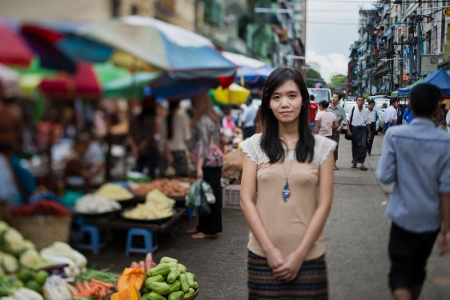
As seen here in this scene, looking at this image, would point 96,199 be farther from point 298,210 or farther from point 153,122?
point 298,210

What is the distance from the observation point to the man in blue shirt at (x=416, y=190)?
2262 mm

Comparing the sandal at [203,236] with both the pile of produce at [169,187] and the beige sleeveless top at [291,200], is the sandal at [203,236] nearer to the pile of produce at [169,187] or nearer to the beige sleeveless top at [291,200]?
the pile of produce at [169,187]

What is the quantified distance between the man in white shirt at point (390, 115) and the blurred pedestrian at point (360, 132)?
13cm

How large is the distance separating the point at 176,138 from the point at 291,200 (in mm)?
→ 5912

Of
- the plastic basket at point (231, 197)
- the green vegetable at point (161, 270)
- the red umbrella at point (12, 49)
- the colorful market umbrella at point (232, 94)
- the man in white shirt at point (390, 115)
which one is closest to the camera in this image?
the man in white shirt at point (390, 115)

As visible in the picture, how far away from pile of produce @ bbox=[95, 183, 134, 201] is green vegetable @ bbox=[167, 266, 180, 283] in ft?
3.15

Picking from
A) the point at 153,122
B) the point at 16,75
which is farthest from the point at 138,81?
the point at 16,75

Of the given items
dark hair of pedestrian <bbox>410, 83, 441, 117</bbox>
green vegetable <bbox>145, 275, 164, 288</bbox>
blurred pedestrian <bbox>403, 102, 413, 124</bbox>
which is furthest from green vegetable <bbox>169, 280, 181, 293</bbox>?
dark hair of pedestrian <bbox>410, 83, 441, 117</bbox>

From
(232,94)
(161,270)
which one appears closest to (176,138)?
(161,270)

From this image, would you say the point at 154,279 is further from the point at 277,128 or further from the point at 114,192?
the point at 277,128

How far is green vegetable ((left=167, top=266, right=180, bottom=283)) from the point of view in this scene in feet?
13.7

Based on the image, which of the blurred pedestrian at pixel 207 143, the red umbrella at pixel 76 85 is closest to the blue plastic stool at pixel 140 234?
the blurred pedestrian at pixel 207 143

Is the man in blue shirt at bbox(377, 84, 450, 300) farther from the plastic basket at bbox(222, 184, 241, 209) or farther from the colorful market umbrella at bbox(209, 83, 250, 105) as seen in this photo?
the colorful market umbrella at bbox(209, 83, 250, 105)

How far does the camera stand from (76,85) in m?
3.61
